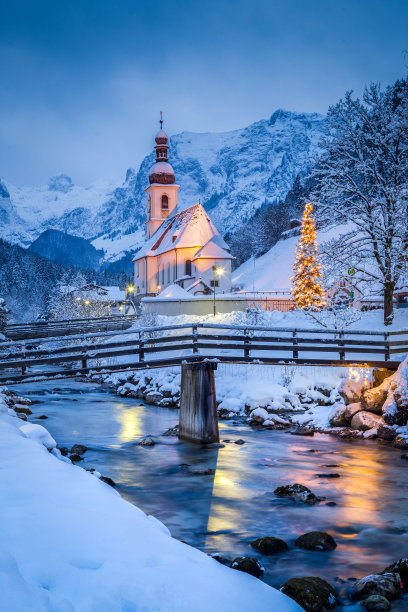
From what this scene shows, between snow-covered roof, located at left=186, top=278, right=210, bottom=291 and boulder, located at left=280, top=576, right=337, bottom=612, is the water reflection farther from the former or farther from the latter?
snow-covered roof, located at left=186, top=278, right=210, bottom=291

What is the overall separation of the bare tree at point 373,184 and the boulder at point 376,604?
20473 millimetres

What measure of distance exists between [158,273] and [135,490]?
61581mm

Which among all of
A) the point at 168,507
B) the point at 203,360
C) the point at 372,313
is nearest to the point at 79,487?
the point at 168,507

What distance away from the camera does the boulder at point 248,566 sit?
7.84m

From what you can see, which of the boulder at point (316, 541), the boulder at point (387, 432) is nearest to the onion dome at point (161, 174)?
the boulder at point (387, 432)

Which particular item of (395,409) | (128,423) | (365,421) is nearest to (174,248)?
(128,423)

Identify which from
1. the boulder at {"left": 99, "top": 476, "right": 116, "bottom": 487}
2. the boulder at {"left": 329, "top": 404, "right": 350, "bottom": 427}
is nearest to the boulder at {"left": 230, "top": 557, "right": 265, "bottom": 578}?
the boulder at {"left": 99, "top": 476, "right": 116, "bottom": 487}

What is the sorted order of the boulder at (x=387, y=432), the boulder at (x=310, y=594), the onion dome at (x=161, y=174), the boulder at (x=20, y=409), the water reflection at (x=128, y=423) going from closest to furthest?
the boulder at (x=310, y=594), the boulder at (x=387, y=432), the water reflection at (x=128, y=423), the boulder at (x=20, y=409), the onion dome at (x=161, y=174)

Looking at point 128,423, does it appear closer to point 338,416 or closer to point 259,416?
point 259,416

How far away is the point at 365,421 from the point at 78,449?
369 inches

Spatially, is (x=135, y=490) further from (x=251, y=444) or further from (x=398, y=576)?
(x=398, y=576)

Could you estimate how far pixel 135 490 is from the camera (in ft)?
41.8

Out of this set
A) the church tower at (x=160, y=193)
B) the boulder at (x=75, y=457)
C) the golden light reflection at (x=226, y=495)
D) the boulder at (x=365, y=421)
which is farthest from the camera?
the church tower at (x=160, y=193)

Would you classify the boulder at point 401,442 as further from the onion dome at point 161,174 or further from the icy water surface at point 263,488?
the onion dome at point 161,174
